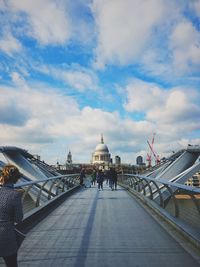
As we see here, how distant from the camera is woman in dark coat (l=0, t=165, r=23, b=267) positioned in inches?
169

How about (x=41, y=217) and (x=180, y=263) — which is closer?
(x=180, y=263)

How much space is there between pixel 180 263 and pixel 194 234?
4.54 ft

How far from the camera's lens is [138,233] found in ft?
27.2

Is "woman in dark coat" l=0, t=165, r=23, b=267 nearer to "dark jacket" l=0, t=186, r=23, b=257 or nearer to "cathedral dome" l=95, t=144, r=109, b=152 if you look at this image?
"dark jacket" l=0, t=186, r=23, b=257

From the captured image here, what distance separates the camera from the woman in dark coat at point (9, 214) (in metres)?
4.29


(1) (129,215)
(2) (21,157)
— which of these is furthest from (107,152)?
(1) (129,215)

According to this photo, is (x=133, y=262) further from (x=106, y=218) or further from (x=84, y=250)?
(x=106, y=218)

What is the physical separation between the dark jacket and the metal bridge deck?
1.54 metres

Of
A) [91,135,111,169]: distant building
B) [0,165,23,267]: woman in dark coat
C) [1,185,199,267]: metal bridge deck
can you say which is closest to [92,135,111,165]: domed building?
[91,135,111,169]: distant building

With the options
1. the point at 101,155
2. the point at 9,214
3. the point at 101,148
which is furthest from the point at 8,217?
the point at 101,148

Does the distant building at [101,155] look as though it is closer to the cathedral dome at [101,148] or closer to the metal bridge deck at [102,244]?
the cathedral dome at [101,148]

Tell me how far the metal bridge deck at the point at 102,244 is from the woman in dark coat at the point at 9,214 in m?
1.51

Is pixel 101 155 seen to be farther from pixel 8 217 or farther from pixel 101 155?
pixel 8 217

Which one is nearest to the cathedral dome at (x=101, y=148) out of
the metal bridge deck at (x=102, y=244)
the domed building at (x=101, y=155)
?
the domed building at (x=101, y=155)
